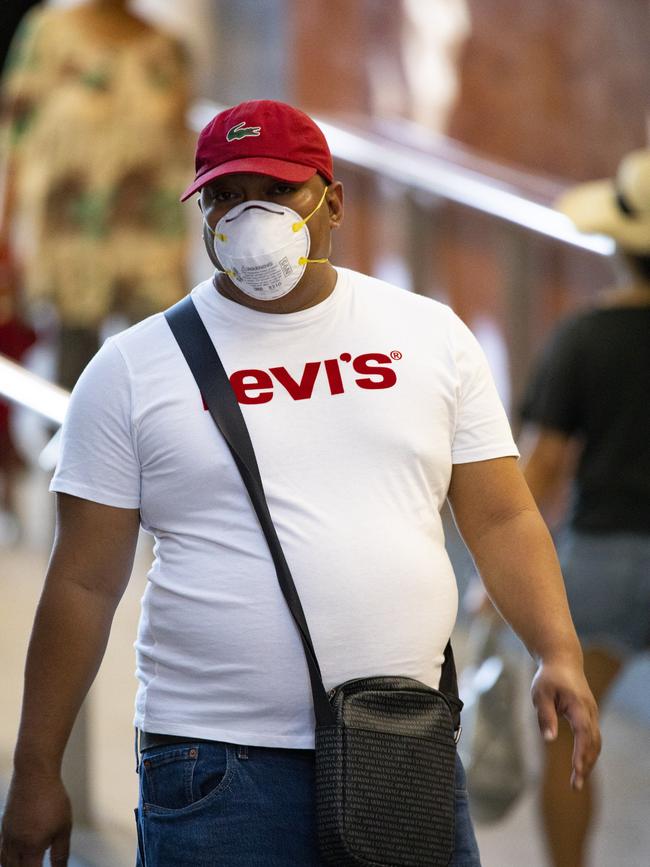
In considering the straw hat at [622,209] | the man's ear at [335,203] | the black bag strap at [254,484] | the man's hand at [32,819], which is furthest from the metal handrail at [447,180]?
the man's hand at [32,819]

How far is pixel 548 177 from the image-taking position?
19.8 ft

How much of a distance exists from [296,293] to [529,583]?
0.48m

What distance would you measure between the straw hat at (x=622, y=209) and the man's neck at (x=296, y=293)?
1510 mm

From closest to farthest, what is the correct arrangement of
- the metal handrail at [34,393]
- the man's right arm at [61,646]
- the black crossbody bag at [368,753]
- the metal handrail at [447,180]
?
1. the black crossbody bag at [368,753]
2. the man's right arm at [61,646]
3. the metal handrail at [34,393]
4. the metal handrail at [447,180]

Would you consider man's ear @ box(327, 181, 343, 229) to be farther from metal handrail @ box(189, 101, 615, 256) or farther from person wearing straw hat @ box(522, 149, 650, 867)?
metal handrail @ box(189, 101, 615, 256)

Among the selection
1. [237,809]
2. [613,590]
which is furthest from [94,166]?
[237,809]

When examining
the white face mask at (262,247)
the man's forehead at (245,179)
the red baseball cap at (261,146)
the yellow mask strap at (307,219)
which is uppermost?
the red baseball cap at (261,146)

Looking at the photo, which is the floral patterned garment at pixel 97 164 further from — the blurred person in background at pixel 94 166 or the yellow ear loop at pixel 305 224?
the yellow ear loop at pixel 305 224

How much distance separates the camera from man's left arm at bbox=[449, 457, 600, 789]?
186 cm

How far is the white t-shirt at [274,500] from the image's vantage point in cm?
182

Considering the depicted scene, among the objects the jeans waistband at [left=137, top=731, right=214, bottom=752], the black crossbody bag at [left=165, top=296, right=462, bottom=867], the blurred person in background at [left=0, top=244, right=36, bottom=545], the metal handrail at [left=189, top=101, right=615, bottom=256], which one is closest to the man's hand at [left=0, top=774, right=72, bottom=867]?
the jeans waistband at [left=137, top=731, right=214, bottom=752]

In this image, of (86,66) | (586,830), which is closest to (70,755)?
(586,830)

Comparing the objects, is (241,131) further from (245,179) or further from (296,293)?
(296,293)

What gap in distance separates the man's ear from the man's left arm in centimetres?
36
